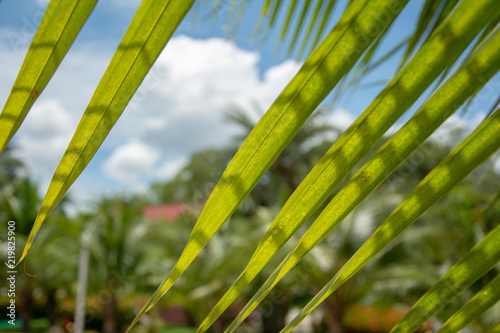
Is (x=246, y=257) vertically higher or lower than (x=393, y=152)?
higher

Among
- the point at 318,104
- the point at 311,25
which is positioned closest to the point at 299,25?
the point at 311,25

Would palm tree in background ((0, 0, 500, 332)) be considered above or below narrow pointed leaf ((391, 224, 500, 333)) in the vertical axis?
above

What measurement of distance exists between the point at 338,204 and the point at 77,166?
0.18 metres

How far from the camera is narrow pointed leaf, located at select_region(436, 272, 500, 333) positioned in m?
0.33

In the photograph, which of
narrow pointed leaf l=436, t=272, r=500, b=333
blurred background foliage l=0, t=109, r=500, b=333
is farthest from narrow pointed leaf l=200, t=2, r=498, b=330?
blurred background foliage l=0, t=109, r=500, b=333

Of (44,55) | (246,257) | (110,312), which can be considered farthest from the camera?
(110,312)

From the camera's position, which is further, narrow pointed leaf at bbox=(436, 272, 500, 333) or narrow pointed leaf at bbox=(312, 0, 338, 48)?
narrow pointed leaf at bbox=(312, 0, 338, 48)

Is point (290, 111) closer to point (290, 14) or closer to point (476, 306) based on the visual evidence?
point (476, 306)

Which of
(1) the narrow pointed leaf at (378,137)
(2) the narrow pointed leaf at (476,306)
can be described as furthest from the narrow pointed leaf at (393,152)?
(2) the narrow pointed leaf at (476,306)

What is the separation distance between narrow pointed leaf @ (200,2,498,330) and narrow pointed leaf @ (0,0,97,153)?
181mm

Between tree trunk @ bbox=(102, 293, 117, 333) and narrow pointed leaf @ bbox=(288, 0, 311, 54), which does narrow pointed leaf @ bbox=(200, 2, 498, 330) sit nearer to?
narrow pointed leaf @ bbox=(288, 0, 311, 54)

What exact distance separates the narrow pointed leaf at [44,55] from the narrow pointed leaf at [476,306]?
1.11 feet

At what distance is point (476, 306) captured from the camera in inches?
13.2

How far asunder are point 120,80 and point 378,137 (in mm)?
172
